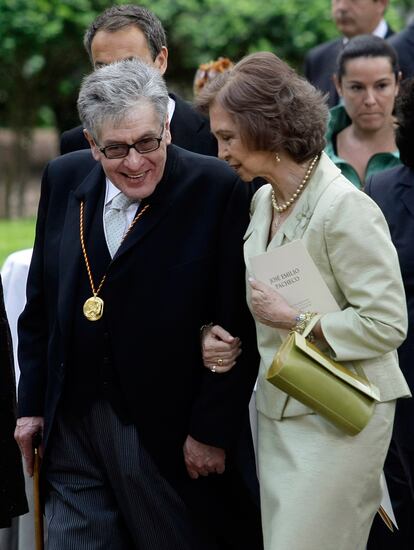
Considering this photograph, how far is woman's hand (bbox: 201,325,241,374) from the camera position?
3.67 meters

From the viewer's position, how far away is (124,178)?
3.66 metres

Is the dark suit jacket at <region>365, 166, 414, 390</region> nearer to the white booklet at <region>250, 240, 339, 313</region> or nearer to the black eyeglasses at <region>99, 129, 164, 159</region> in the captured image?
the white booklet at <region>250, 240, 339, 313</region>

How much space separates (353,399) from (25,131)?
1044 cm

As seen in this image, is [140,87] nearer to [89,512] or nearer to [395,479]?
[89,512]

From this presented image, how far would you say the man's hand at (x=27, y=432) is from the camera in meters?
4.01

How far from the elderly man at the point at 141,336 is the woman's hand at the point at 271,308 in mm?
A: 192

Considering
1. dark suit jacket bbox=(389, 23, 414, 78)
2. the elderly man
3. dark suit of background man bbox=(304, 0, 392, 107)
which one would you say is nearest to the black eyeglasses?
the elderly man

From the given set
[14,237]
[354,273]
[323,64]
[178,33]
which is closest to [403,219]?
[354,273]

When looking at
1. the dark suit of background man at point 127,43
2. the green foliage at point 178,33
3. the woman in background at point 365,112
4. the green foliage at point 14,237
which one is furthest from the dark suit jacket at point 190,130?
the green foliage at point 178,33

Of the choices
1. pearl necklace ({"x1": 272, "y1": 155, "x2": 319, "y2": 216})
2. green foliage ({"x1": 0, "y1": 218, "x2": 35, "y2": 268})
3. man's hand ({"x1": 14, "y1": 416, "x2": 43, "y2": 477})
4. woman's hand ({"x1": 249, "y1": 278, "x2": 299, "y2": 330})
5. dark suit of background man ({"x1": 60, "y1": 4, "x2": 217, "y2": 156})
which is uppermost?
dark suit of background man ({"x1": 60, "y1": 4, "x2": 217, "y2": 156})

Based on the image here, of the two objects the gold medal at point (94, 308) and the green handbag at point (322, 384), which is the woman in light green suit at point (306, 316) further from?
the gold medal at point (94, 308)

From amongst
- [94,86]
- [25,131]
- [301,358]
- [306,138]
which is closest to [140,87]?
[94,86]

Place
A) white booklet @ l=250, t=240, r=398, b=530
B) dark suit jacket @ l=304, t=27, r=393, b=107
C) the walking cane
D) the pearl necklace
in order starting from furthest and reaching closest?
dark suit jacket @ l=304, t=27, r=393, b=107
the walking cane
the pearl necklace
white booklet @ l=250, t=240, r=398, b=530

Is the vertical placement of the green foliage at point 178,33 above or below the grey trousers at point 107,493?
above
